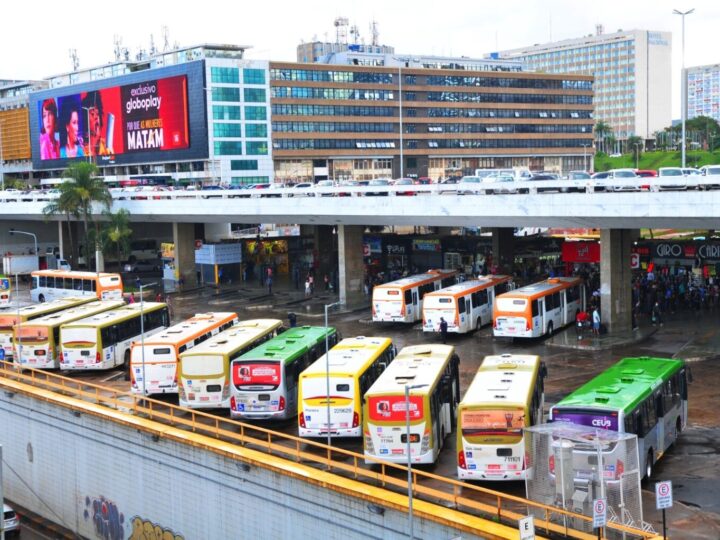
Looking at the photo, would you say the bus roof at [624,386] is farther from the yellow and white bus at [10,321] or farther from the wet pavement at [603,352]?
the yellow and white bus at [10,321]

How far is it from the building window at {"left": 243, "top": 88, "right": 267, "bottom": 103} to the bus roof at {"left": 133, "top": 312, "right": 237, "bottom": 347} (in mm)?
79341

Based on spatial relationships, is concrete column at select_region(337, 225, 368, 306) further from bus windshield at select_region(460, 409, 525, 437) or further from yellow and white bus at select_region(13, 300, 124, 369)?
bus windshield at select_region(460, 409, 525, 437)

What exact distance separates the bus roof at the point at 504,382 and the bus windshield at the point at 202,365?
836 centimetres

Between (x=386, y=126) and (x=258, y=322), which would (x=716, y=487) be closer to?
(x=258, y=322)

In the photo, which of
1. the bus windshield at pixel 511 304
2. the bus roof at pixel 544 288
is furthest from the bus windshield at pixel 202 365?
the bus roof at pixel 544 288

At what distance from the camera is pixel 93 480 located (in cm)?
2944

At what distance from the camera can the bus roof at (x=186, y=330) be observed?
31.6m

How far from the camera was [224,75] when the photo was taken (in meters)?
110

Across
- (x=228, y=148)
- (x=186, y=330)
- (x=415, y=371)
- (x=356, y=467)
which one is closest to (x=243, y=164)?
(x=228, y=148)

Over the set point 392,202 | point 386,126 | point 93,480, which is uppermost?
point 386,126

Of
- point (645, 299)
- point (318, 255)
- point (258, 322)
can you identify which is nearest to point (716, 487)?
point (258, 322)

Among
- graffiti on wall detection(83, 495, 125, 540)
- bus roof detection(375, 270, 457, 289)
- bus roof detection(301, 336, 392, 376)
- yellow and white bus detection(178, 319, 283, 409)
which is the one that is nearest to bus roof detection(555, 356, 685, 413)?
bus roof detection(301, 336, 392, 376)

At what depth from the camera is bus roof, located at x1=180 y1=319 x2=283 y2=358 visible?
2911 cm

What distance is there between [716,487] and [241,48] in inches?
4002
